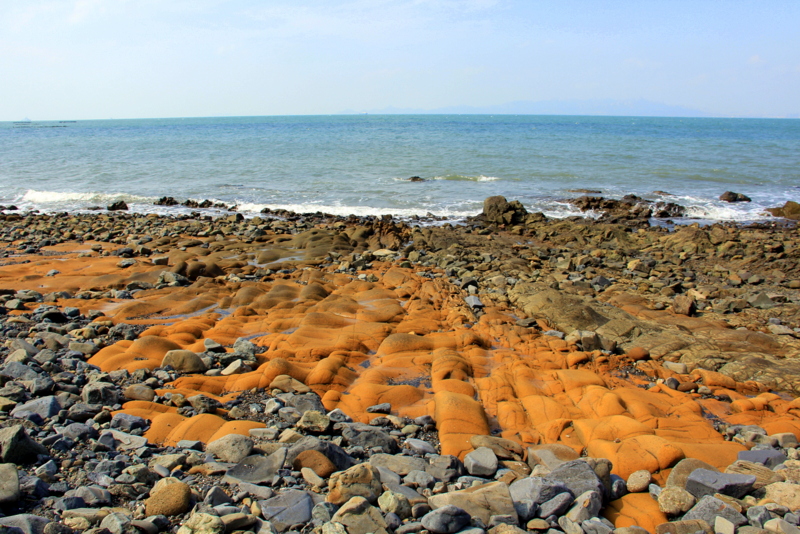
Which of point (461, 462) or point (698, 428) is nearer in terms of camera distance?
point (461, 462)

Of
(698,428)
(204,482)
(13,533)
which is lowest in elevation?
(698,428)

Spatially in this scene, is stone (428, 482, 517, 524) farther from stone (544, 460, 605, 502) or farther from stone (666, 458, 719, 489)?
stone (666, 458, 719, 489)

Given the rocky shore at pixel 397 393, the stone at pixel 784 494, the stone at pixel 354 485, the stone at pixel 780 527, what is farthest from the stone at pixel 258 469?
the stone at pixel 784 494

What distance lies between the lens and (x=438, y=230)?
1367cm

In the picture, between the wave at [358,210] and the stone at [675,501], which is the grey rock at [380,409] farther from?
the wave at [358,210]

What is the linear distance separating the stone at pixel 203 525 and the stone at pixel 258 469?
543mm

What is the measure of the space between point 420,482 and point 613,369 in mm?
3476

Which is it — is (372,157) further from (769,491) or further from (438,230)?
(769,491)

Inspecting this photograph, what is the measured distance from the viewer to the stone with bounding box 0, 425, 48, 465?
3.11 m

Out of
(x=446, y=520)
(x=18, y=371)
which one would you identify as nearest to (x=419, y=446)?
(x=446, y=520)

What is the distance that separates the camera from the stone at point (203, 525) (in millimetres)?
2617

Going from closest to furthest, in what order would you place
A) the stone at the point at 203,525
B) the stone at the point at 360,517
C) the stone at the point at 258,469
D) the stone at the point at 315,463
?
the stone at the point at 203,525 < the stone at the point at 360,517 < the stone at the point at 258,469 < the stone at the point at 315,463

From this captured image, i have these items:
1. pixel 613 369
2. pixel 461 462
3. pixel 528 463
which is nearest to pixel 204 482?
pixel 461 462

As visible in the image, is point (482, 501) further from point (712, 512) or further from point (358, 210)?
point (358, 210)
